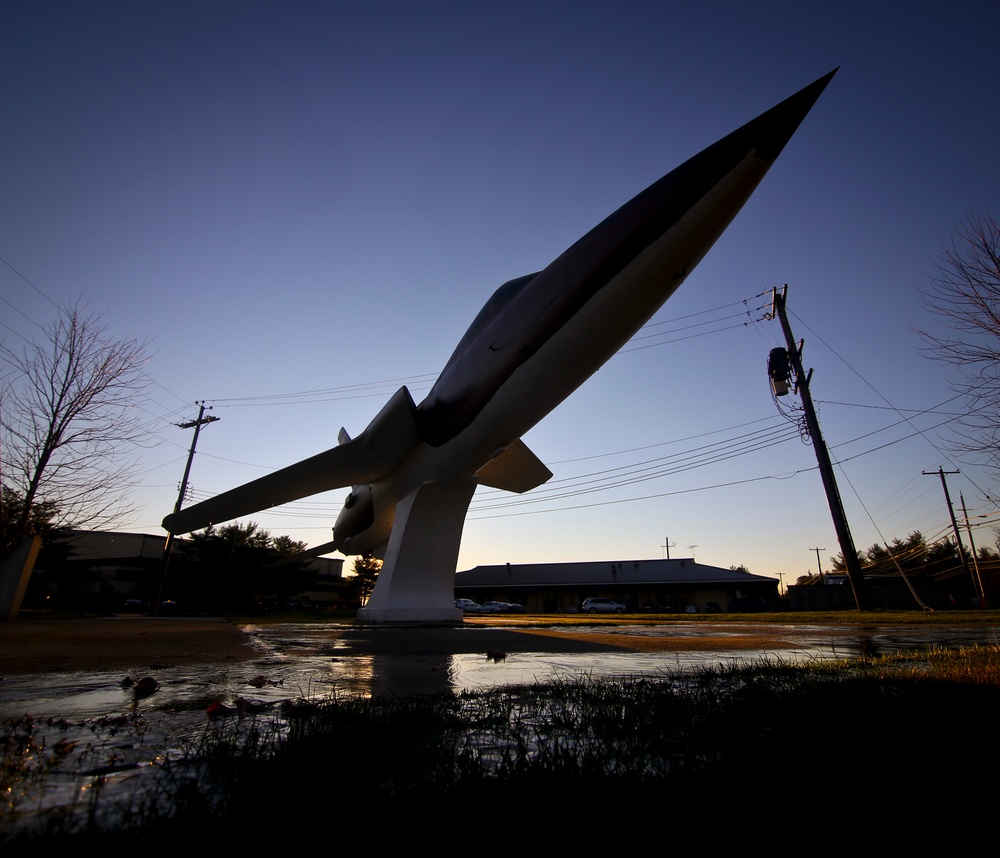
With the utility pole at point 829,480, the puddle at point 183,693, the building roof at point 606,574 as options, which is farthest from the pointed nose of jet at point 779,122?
the building roof at point 606,574

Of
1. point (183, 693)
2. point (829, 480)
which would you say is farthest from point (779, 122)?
point (829, 480)

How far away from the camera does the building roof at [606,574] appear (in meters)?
45.8

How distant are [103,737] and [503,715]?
1.43 meters

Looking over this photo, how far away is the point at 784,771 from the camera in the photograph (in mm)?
1444

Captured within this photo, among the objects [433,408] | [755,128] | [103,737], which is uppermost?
[755,128]

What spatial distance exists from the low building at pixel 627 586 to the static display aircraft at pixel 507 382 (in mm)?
30018

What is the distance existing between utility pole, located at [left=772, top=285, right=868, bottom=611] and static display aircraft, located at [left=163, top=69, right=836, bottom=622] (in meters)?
10.2

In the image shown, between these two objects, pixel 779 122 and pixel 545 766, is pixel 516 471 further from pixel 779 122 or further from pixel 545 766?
pixel 545 766

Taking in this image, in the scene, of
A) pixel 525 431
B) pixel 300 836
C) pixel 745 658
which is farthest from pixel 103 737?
pixel 525 431

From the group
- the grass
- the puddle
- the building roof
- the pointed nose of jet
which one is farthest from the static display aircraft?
the building roof

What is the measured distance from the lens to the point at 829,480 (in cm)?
1745

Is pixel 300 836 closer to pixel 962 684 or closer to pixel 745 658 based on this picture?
pixel 962 684

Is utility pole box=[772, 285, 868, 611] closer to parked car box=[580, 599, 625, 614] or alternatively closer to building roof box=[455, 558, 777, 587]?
parked car box=[580, 599, 625, 614]

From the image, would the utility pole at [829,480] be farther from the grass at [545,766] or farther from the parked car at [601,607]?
the parked car at [601,607]
